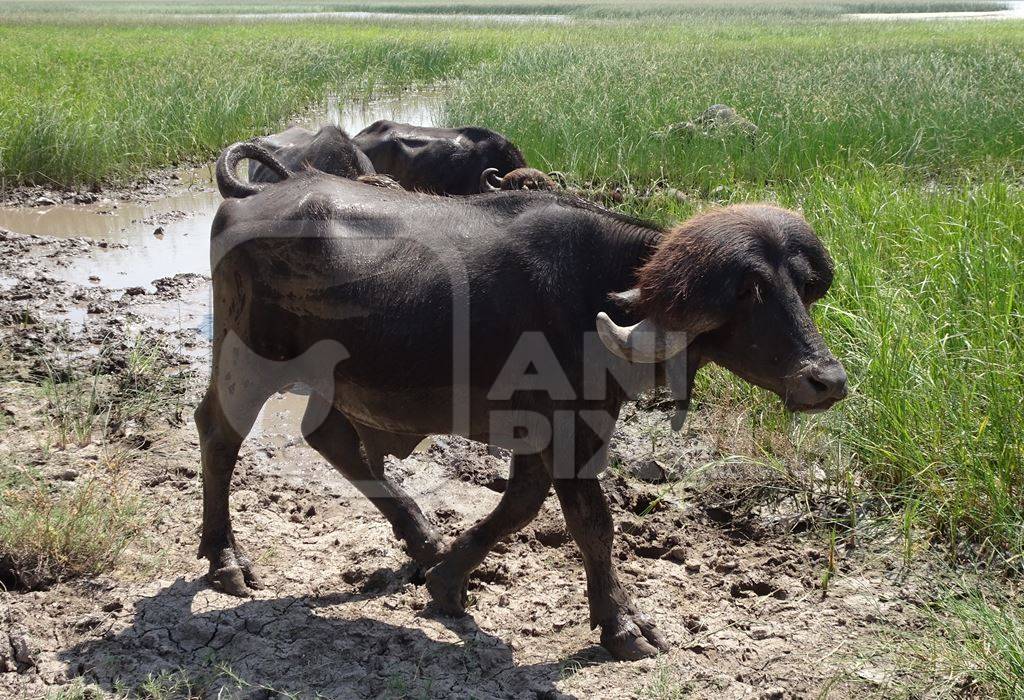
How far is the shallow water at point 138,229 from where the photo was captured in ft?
26.8

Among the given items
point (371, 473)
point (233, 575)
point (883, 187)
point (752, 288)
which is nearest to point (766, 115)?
point (883, 187)

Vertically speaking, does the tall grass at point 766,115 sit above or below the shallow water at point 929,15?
below

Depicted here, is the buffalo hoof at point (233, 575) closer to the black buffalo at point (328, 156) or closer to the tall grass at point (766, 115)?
the black buffalo at point (328, 156)

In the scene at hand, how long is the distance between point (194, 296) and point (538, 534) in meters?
4.29

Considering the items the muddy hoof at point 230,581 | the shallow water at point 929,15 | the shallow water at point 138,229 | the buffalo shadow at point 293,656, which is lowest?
the buffalo shadow at point 293,656

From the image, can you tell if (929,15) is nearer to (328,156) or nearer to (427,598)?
(328,156)

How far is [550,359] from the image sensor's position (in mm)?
3330

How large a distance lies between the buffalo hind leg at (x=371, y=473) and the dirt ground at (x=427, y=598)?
125 mm

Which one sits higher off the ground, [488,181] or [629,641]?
[488,181]

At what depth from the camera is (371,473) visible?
13.6 feet

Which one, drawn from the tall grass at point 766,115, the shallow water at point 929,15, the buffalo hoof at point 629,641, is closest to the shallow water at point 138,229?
the tall grass at point 766,115

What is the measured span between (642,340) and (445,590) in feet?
4.15

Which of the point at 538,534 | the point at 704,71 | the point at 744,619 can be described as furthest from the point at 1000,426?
the point at 704,71

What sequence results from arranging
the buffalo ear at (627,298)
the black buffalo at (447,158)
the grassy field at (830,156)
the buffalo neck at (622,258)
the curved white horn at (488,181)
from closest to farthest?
the buffalo ear at (627,298)
the buffalo neck at (622,258)
the grassy field at (830,156)
the curved white horn at (488,181)
the black buffalo at (447,158)
